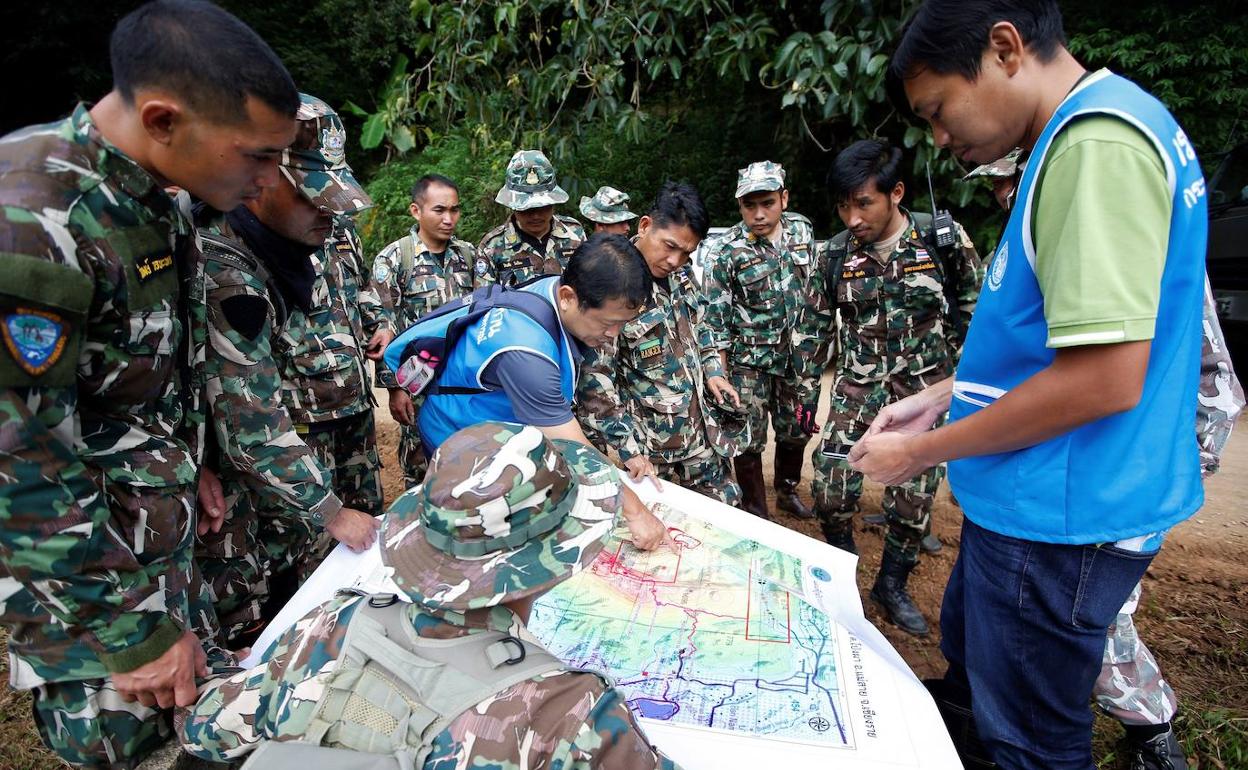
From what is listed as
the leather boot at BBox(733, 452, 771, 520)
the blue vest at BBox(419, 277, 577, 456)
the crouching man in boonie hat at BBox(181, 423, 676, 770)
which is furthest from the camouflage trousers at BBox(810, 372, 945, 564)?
the crouching man in boonie hat at BBox(181, 423, 676, 770)

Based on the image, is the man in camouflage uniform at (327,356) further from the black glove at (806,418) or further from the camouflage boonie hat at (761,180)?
the black glove at (806,418)

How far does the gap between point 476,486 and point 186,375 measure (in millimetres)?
799

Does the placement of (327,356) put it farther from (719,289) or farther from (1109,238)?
(1109,238)

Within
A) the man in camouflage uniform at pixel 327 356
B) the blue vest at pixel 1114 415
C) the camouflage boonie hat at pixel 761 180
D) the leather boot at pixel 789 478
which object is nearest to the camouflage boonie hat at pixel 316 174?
the man in camouflage uniform at pixel 327 356

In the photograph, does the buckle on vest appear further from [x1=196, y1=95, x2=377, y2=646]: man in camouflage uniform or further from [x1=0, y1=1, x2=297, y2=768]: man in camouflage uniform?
[x1=196, y1=95, x2=377, y2=646]: man in camouflage uniform

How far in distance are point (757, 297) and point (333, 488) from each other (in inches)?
93.9

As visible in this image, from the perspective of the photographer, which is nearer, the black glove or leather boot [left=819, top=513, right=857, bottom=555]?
leather boot [left=819, top=513, right=857, bottom=555]

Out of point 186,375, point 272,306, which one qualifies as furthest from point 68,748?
point 272,306

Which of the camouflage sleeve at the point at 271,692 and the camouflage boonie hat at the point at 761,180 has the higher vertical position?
the camouflage boonie hat at the point at 761,180

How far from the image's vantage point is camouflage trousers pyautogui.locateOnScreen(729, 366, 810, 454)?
3.85m

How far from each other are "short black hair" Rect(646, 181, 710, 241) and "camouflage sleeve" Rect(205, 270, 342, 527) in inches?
64.1

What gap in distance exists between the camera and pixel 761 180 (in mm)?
3705

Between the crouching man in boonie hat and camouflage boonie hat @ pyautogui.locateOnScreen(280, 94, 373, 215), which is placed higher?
camouflage boonie hat @ pyautogui.locateOnScreen(280, 94, 373, 215)

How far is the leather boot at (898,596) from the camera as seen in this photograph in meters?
2.88
